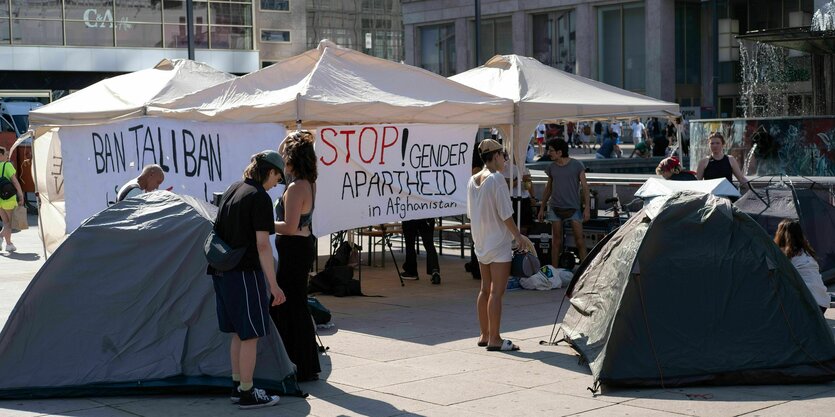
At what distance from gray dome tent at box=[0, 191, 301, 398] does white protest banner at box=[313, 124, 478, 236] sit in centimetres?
365

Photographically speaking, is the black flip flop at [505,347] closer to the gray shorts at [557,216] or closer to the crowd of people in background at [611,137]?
the gray shorts at [557,216]

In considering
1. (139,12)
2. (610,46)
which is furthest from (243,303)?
(610,46)

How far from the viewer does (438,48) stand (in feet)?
182

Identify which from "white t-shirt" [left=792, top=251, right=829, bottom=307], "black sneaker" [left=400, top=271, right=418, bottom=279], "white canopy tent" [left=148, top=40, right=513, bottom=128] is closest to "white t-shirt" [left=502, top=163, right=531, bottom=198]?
"white canopy tent" [left=148, top=40, right=513, bottom=128]

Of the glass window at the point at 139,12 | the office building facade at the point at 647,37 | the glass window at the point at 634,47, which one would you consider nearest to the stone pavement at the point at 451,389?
the office building facade at the point at 647,37

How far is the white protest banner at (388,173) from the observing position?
11.7 metres

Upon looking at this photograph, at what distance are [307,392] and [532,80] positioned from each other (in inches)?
296

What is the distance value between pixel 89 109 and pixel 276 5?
147 ft

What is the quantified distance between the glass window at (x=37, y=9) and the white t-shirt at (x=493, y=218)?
37501 mm

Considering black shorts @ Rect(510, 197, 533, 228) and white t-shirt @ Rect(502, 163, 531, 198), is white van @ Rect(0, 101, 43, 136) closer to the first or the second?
white t-shirt @ Rect(502, 163, 531, 198)

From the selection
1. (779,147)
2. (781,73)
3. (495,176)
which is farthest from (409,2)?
(495,176)

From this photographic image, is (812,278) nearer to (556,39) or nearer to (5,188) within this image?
(5,188)

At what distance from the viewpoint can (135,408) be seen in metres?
7.44

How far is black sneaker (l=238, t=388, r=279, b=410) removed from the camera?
7.25m
